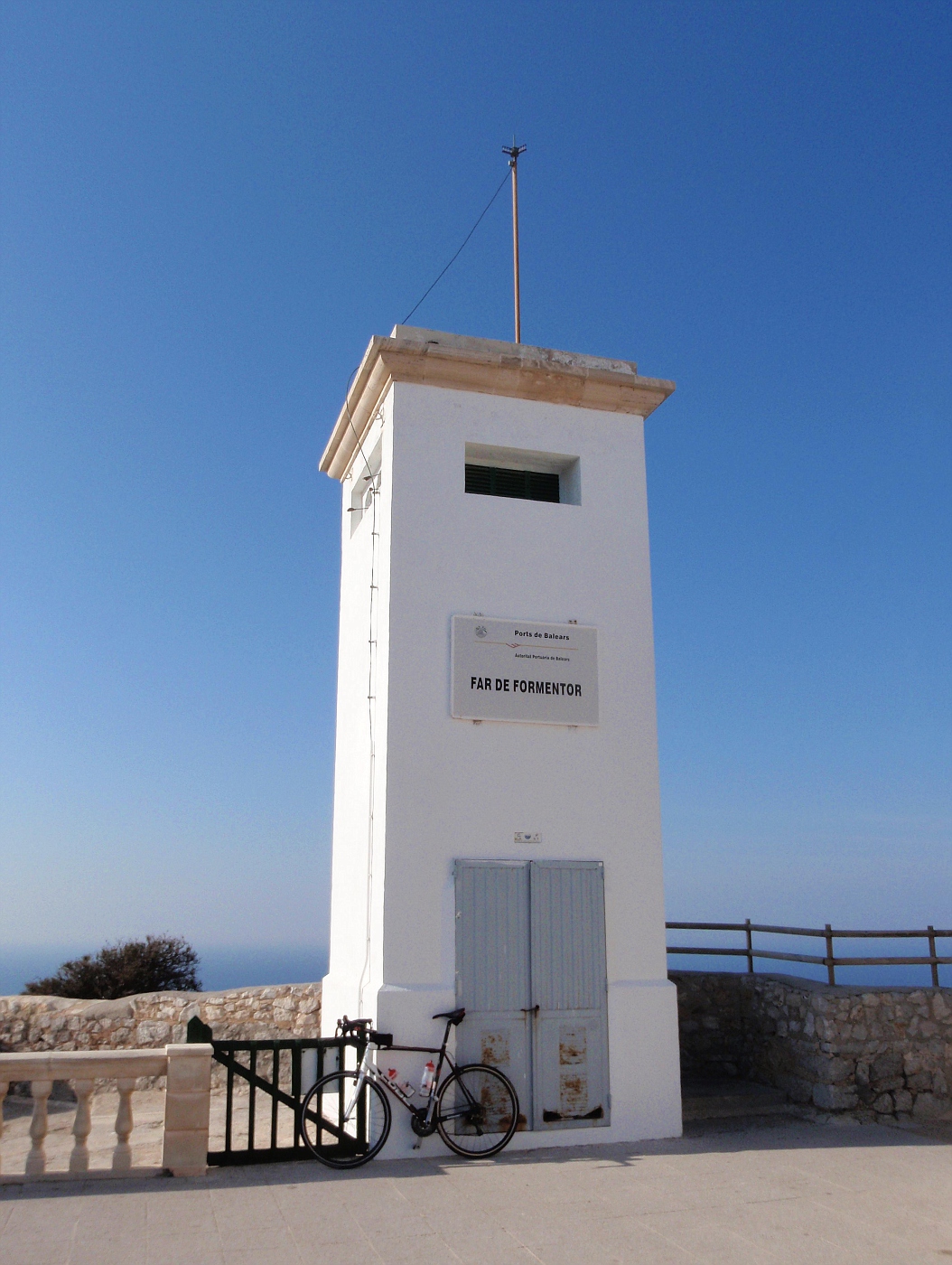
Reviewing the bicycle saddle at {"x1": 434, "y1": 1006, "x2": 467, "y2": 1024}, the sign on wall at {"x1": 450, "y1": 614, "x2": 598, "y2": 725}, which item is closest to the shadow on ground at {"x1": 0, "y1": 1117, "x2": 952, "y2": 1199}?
the bicycle saddle at {"x1": 434, "y1": 1006, "x2": 467, "y2": 1024}

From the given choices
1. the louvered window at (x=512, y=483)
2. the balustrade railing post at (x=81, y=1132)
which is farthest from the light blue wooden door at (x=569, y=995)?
the louvered window at (x=512, y=483)

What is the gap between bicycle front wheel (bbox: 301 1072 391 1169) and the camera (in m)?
7.39

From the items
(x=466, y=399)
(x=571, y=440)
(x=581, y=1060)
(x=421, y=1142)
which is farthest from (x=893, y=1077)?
(x=466, y=399)

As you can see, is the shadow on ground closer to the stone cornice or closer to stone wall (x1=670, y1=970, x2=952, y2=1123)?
stone wall (x1=670, y1=970, x2=952, y2=1123)

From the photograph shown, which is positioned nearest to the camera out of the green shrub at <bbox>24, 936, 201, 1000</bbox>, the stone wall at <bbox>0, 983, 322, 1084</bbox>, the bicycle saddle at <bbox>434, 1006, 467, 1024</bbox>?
the bicycle saddle at <bbox>434, 1006, 467, 1024</bbox>

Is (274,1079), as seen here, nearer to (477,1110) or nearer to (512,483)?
(477,1110)

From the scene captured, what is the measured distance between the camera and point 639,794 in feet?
30.4

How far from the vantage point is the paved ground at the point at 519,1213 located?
558 centimetres

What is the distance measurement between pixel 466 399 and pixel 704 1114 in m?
7.16

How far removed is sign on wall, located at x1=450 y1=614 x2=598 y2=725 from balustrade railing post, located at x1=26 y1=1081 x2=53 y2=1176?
417cm

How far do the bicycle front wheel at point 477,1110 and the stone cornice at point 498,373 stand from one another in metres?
6.06

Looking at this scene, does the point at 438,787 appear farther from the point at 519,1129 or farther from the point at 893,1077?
the point at 893,1077

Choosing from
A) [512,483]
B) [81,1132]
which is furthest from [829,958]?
[81,1132]

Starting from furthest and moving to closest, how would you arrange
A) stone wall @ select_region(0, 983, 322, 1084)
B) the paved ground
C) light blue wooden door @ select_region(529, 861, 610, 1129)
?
stone wall @ select_region(0, 983, 322, 1084) → light blue wooden door @ select_region(529, 861, 610, 1129) → the paved ground
